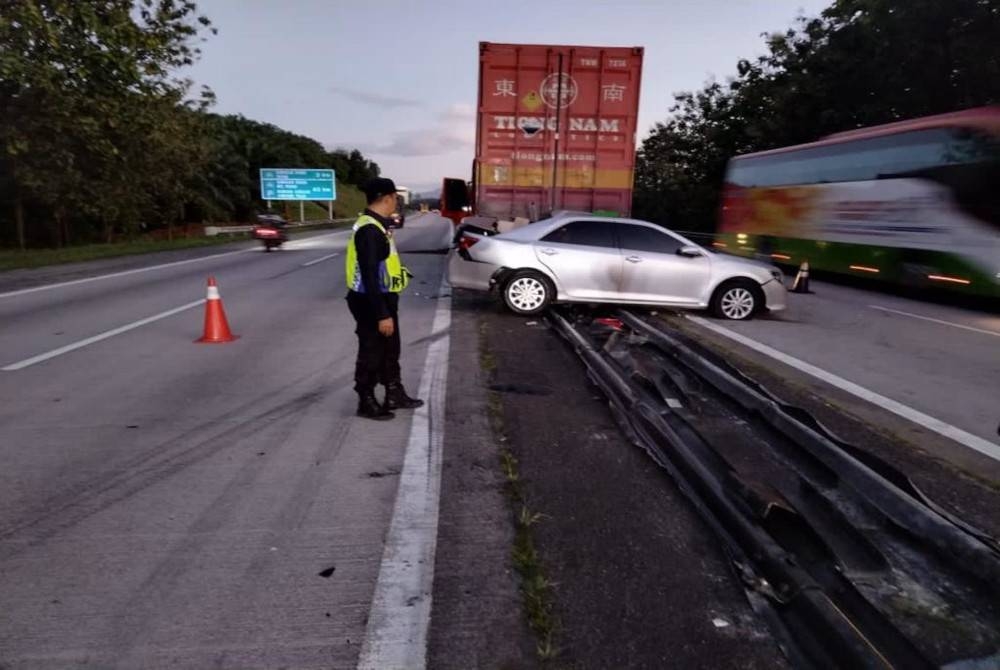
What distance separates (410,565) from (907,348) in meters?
7.63

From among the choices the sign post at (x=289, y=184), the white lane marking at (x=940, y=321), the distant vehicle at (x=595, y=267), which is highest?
the sign post at (x=289, y=184)

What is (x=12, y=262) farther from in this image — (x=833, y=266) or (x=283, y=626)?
(x=833, y=266)

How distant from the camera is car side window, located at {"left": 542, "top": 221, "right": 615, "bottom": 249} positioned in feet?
31.8

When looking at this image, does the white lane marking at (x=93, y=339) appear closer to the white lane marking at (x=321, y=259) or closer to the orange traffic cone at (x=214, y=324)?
the orange traffic cone at (x=214, y=324)

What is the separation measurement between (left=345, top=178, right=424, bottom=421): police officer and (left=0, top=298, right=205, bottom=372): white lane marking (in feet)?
12.8

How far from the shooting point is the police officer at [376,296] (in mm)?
4840

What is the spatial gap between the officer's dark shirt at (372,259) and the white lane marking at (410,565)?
903 millimetres

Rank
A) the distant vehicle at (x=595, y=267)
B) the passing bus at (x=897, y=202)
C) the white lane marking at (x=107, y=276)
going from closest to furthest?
1. the distant vehicle at (x=595, y=267)
2. the passing bus at (x=897, y=202)
3. the white lane marking at (x=107, y=276)

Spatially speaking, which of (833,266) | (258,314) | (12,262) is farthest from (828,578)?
(12,262)

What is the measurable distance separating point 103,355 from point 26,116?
57.9ft

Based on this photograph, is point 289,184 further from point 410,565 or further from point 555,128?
point 410,565

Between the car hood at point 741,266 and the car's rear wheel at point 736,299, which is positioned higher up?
the car hood at point 741,266

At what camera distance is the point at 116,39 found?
18641 mm

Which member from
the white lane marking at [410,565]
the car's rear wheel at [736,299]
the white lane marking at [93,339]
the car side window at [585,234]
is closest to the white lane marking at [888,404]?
the car's rear wheel at [736,299]
